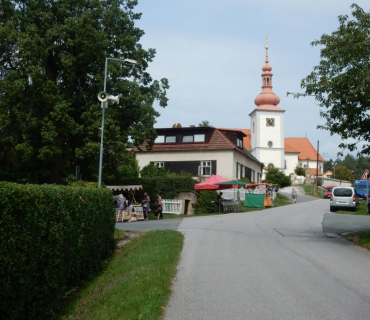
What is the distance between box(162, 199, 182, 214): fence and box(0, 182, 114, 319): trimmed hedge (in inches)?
933

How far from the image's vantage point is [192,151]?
49531 mm

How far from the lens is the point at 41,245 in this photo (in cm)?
740

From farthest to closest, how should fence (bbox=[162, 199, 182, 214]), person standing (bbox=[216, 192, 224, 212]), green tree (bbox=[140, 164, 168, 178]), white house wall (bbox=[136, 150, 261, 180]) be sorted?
white house wall (bbox=[136, 150, 261, 180]), green tree (bbox=[140, 164, 168, 178]), person standing (bbox=[216, 192, 224, 212]), fence (bbox=[162, 199, 182, 214])

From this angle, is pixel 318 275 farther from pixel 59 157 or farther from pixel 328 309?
pixel 59 157

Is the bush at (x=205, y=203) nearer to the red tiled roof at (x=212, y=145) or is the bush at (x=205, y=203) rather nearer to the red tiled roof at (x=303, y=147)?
the red tiled roof at (x=212, y=145)

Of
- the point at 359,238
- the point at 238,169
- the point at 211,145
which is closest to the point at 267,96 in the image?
the point at 238,169

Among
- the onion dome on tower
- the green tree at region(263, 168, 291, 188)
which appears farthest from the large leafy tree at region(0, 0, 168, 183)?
the onion dome on tower

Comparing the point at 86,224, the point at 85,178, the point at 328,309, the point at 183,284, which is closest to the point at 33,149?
→ the point at 85,178

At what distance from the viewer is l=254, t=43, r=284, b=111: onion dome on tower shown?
94.2 m

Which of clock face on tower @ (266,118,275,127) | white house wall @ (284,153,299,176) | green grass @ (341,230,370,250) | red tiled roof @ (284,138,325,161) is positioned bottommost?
green grass @ (341,230,370,250)

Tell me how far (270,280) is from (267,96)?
285ft

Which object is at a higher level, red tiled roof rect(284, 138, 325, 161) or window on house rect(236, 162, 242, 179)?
red tiled roof rect(284, 138, 325, 161)

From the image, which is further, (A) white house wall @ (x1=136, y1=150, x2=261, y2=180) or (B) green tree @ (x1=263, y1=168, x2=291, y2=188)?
(B) green tree @ (x1=263, y1=168, x2=291, y2=188)

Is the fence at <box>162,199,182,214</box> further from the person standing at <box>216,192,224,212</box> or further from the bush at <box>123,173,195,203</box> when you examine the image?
the person standing at <box>216,192,224,212</box>
